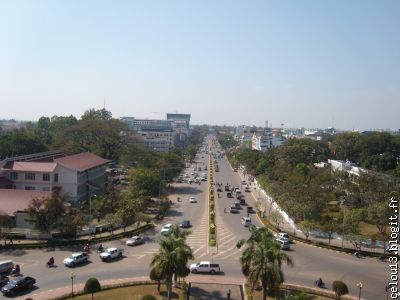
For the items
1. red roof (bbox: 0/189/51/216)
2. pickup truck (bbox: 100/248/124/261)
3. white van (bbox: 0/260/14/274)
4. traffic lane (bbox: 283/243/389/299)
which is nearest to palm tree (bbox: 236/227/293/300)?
traffic lane (bbox: 283/243/389/299)

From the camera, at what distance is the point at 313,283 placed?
1415 inches

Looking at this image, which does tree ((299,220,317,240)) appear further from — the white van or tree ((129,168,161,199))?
the white van

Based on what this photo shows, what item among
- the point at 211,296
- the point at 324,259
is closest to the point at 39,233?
the point at 211,296

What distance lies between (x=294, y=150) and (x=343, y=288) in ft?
277

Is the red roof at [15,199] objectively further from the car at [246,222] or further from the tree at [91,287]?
the car at [246,222]

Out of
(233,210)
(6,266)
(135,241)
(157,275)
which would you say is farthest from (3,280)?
(233,210)

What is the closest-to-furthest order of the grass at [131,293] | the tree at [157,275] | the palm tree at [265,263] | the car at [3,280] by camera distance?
the palm tree at [265,263], the tree at [157,275], the grass at [131,293], the car at [3,280]

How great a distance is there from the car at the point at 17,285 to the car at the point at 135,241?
551 inches

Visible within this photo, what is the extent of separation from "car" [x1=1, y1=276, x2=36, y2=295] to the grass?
14.4 feet

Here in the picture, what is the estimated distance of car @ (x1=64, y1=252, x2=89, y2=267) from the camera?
3747cm

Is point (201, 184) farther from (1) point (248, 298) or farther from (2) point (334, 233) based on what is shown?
(1) point (248, 298)

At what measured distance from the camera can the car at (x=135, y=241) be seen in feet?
149

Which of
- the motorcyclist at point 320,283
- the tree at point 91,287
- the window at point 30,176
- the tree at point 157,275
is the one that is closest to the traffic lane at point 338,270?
the motorcyclist at point 320,283

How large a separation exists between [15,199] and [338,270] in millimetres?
39043
